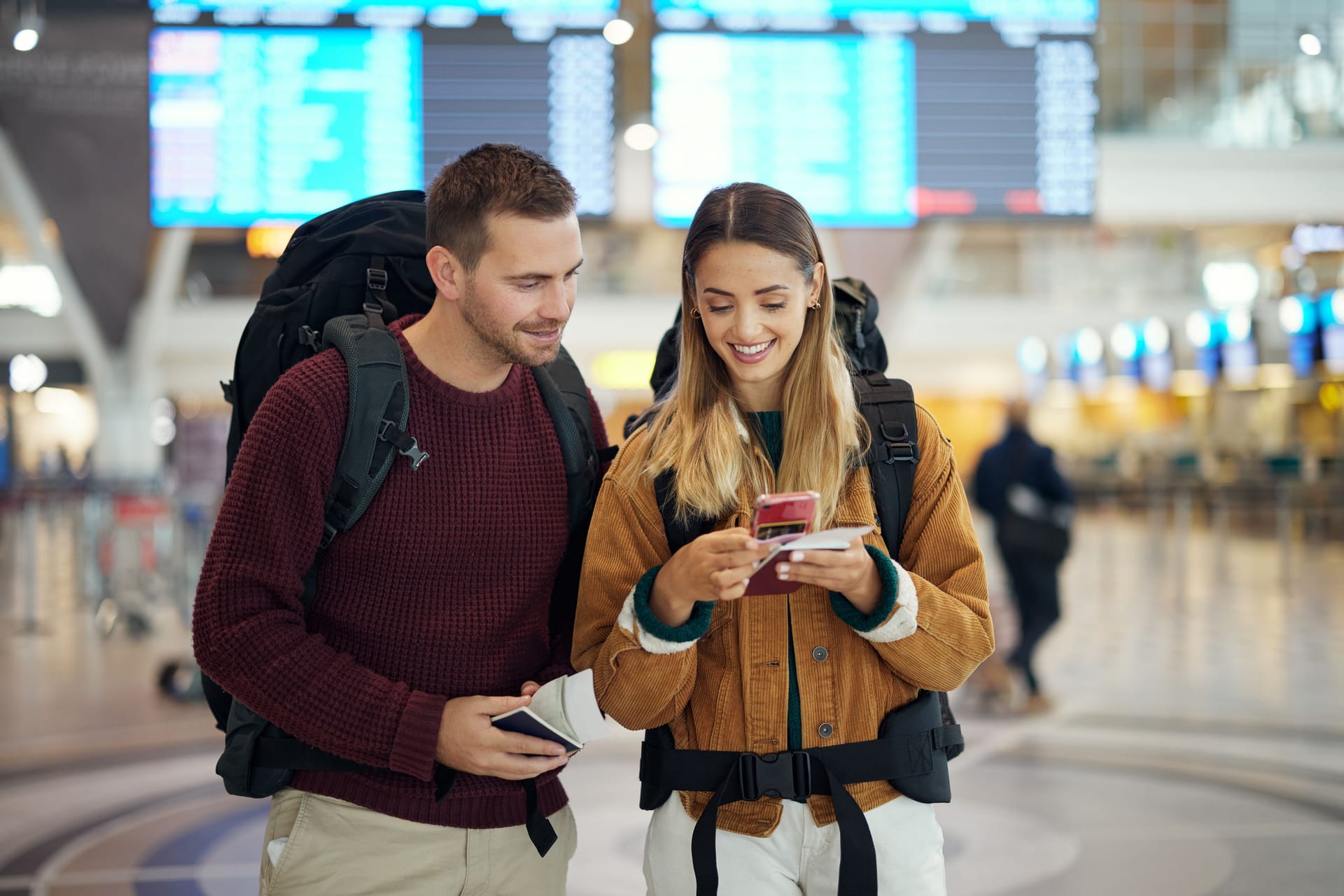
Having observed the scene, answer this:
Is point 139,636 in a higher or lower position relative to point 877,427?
lower

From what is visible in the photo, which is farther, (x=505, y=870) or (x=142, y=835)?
(x=142, y=835)

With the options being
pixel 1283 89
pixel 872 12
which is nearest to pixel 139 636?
pixel 872 12

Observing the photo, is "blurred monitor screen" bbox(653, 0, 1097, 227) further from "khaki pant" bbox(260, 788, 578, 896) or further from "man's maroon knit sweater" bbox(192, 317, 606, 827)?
"khaki pant" bbox(260, 788, 578, 896)

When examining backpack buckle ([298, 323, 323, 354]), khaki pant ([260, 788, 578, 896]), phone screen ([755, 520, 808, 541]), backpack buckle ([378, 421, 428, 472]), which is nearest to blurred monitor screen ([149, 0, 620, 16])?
backpack buckle ([298, 323, 323, 354])

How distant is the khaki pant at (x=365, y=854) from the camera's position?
1.87 meters

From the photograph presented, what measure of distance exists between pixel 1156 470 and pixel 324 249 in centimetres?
2218

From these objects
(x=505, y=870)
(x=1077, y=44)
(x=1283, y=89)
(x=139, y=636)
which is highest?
(x=1283, y=89)

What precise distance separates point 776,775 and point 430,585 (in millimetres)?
603

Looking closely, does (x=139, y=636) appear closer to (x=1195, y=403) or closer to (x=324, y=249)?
(x=324, y=249)

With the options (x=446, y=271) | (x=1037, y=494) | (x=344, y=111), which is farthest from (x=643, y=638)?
(x=1037, y=494)

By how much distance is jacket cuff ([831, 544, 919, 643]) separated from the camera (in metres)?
1.72

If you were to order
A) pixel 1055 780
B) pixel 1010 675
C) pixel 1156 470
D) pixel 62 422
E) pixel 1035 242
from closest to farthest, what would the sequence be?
1. pixel 1055 780
2. pixel 1010 675
3. pixel 1156 470
4. pixel 1035 242
5. pixel 62 422

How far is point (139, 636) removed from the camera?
934 centimetres

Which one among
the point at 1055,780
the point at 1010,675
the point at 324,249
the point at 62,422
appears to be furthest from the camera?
the point at 62,422
